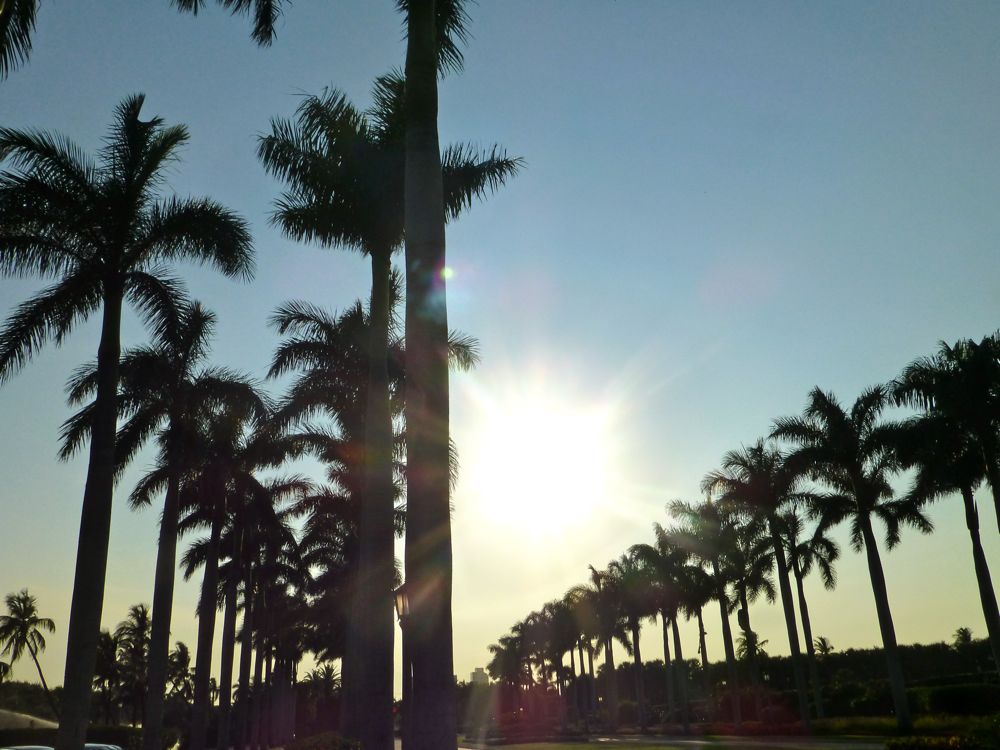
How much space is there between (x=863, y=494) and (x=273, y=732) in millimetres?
77259

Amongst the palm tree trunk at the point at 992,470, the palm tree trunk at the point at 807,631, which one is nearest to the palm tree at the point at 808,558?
the palm tree trunk at the point at 807,631

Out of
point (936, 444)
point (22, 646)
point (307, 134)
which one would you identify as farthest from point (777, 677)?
point (307, 134)

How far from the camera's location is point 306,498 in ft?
124

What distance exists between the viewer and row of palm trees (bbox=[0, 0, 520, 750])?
9.34 metres

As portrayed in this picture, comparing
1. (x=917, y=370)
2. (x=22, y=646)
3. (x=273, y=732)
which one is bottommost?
(x=273, y=732)

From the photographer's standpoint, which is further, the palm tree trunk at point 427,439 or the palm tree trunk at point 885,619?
the palm tree trunk at point 885,619

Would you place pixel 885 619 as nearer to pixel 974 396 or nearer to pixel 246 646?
pixel 974 396

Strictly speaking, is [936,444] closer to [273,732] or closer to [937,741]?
[937,741]

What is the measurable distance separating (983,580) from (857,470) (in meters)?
7.93

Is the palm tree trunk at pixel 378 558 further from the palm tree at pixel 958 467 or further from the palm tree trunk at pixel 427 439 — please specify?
the palm tree at pixel 958 467

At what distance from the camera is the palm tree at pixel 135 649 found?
3455 inches

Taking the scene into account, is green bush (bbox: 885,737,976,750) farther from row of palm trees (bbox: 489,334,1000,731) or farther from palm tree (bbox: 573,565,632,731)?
palm tree (bbox: 573,565,632,731)

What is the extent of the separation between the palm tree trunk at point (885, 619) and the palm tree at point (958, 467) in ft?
15.8

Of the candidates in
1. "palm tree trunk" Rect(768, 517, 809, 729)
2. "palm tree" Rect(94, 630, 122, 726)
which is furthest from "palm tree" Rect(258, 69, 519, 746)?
"palm tree" Rect(94, 630, 122, 726)
